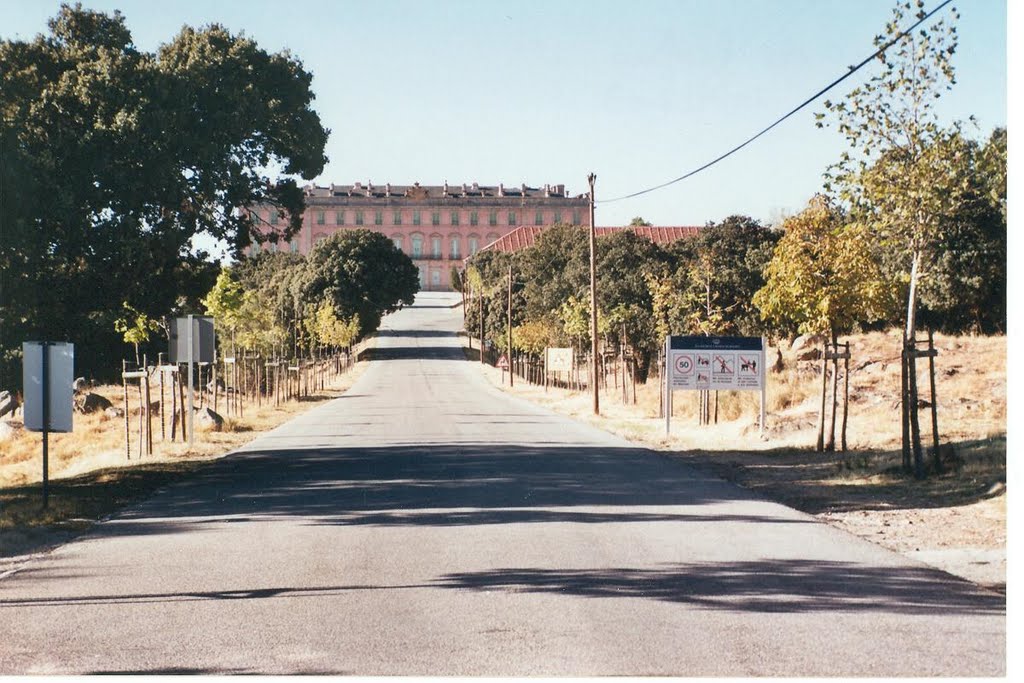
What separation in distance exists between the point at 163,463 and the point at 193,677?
52.9ft

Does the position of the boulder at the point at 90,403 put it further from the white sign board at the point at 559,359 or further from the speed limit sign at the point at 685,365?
the speed limit sign at the point at 685,365

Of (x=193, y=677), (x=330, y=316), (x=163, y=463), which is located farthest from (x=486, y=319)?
(x=193, y=677)

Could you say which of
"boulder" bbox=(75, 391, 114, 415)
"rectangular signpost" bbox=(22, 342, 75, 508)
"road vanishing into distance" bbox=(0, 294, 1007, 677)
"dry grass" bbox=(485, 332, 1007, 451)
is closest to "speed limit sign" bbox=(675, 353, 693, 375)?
"dry grass" bbox=(485, 332, 1007, 451)

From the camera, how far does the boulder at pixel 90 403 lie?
144ft

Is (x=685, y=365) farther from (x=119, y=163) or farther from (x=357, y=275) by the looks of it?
(x=357, y=275)

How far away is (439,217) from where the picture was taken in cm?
16862

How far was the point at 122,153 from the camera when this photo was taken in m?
20.4

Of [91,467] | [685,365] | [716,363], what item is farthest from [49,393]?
[716,363]

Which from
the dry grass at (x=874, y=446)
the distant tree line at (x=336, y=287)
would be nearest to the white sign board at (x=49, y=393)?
the dry grass at (x=874, y=446)

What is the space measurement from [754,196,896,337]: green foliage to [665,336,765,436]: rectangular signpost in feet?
14.6

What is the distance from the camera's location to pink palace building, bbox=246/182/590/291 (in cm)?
16612

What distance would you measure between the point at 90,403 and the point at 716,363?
86.2 feet

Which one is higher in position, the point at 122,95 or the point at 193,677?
the point at 122,95

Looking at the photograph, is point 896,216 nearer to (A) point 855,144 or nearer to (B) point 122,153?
(A) point 855,144
